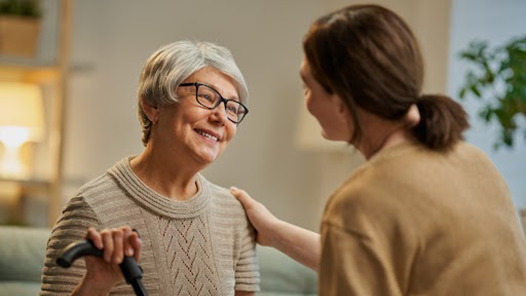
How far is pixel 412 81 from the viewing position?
4.04 ft

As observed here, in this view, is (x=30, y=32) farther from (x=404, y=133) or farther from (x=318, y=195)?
(x=404, y=133)

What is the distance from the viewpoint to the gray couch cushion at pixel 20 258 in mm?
2189

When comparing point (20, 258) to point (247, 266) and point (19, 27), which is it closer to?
point (247, 266)

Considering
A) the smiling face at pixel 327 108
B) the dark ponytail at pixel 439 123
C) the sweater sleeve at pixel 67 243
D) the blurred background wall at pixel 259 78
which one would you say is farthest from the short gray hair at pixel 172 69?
the blurred background wall at pixel 259 78

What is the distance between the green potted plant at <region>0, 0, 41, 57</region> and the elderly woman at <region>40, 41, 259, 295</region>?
2.17 m

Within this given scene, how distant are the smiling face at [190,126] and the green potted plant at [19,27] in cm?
221

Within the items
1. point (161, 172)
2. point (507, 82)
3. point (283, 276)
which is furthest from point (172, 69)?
point (507, 82)

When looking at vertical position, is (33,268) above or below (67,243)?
below

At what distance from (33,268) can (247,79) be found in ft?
7.54

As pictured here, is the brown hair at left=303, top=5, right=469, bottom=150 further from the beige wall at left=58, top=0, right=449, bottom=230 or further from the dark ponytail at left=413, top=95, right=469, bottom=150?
the beige wall at left=58, top=0, right=449, bottom=230

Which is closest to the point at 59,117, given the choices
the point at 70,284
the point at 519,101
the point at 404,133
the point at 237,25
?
the point at 237,25

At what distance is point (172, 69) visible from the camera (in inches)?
69.9

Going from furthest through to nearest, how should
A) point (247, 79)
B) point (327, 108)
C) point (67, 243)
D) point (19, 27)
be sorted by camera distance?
point (247, 79) → point (19, 27) → point (67, 243) → point (327, 108)

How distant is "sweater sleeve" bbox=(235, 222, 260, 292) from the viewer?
1.92m
